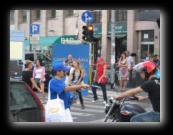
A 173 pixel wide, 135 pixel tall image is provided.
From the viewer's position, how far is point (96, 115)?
10.7 meters

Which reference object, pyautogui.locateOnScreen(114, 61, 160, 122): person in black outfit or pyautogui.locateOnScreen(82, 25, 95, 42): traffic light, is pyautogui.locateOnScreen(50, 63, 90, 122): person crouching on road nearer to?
pyautogui.locateOnScreen(114, 61, 160, 122): person in black outfit

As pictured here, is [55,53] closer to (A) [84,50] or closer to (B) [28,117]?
(A) [84,50]

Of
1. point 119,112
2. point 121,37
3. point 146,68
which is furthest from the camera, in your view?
point 121,37

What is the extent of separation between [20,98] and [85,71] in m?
10.9

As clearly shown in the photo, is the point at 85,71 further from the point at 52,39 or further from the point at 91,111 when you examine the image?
the point at 52,39

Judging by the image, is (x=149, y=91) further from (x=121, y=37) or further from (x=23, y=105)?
(x=121, y=37)

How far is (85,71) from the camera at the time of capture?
15844 millimetres

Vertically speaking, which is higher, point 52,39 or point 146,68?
point 52,39

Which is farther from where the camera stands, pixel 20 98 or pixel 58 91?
pixel 58 91

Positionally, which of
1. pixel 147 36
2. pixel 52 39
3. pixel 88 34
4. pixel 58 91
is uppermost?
pixel 52 39

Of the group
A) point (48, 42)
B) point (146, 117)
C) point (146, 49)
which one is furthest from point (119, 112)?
point (48, 42)

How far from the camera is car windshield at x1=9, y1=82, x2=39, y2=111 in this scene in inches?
188

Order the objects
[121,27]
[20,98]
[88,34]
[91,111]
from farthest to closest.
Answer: [121,27] < [88,34] < [91,111] < [20,98]
